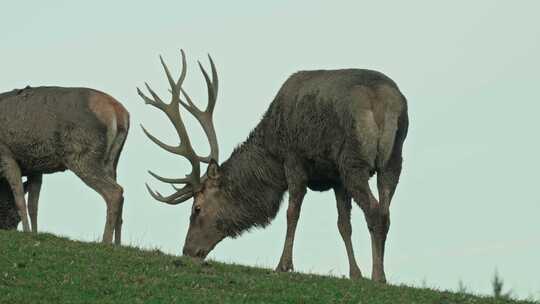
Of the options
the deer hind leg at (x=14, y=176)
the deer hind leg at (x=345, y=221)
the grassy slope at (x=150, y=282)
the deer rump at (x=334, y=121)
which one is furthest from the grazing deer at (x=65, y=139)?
Result: the deer hind leg at (x=345, y=221)

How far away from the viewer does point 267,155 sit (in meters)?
18.0

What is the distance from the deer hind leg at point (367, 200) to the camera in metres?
15.7

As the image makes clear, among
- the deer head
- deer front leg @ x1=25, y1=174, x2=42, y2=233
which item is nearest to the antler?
the deer head

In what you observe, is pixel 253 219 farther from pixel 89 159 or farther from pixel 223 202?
pixel 89 159

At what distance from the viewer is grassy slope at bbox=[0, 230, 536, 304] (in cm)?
1277

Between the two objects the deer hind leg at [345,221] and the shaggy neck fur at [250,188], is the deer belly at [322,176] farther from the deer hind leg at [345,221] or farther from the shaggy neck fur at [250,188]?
the shaggy neck fur at [250,188]

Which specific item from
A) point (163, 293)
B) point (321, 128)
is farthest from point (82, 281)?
point (321, 128)

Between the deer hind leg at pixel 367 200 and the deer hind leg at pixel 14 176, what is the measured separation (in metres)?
5.29

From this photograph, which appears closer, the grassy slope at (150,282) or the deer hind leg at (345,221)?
the grassy slope at (150,282)

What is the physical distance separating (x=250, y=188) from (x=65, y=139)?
2798mm

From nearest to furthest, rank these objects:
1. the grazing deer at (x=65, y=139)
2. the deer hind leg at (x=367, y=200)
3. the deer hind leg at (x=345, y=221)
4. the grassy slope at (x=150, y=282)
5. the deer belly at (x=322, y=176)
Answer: the grassy slope at (x=150, y=282) → the deer hind leg at (x=367, y=200) → the deer belly at (x=322, y=176) → the deer hind leg at (x=345, y=221) → the grazing deer at (x=65, y=139)

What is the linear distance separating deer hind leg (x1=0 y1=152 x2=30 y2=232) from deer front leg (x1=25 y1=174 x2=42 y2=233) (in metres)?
0.45

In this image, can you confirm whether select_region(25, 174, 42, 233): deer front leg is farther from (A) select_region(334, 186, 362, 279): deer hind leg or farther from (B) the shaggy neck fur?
(A) select_region(334, 186, 362, 279): deer hind leg

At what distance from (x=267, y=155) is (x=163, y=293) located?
5363mm
